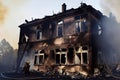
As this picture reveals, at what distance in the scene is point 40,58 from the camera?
24.9 meters

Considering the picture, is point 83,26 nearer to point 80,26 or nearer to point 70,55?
point 80,26

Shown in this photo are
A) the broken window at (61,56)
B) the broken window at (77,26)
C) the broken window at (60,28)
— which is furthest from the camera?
the broken window at (60,28)

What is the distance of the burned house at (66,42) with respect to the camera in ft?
65.6

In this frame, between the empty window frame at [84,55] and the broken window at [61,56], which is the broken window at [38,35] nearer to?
the broken window at [61,56]

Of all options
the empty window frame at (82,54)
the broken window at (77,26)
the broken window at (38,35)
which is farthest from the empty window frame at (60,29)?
the empty window frame at (82,54)

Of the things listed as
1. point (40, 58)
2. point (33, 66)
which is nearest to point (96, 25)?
point (40, 58)

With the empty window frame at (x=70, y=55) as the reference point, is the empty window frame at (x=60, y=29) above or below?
above

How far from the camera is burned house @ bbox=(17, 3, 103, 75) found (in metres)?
20.0

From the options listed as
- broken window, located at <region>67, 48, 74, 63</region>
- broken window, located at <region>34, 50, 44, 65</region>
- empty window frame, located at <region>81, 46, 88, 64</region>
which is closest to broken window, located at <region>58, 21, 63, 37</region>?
broken window, located at <region>67, 48, 74, 63</region>

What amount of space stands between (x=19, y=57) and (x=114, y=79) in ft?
54.1

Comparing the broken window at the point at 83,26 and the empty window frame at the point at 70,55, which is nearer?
the broken window at the point at 83,26

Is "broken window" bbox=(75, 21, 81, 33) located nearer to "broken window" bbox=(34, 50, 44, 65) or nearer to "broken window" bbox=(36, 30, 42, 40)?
"broken window" bbox=(34, 50, 44, 65)

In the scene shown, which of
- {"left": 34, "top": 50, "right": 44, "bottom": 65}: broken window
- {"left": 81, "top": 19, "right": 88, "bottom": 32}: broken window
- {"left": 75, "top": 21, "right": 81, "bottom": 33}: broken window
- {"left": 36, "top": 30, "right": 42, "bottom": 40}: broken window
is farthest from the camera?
{"left": 36, "top": 30, "right": 42, "bottom": 40}: broken window

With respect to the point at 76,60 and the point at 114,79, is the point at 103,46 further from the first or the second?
the point at 114,79
